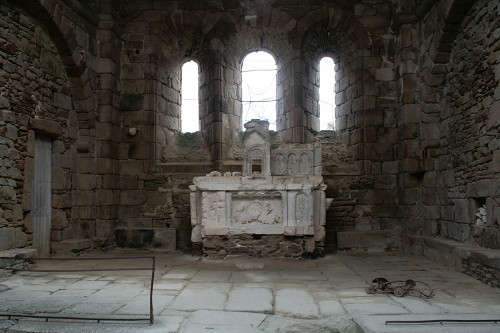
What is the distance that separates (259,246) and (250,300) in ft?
8.83

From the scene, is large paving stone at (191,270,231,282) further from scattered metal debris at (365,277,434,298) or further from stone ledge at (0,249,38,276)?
stone ledge at (0,249,38,276)

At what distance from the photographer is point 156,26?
875 centimetres

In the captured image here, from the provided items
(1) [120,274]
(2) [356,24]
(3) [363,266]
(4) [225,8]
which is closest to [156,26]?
(4) [225,8]

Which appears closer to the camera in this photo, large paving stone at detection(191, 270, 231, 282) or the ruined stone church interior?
large paving stone at detection(191, 270, 231, 282)

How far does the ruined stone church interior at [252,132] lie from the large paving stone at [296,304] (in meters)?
2.29

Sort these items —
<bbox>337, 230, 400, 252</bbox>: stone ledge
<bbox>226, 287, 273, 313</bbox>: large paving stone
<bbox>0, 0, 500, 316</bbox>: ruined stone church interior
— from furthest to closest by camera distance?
<bbox>337, 230, 400, 252</bbox>: stone ledge
<bbox>0, 0, 500, 316</bbox>: ruined stone church interior
<bbox>226, 287, 273, 313</bbox>: large paving stone

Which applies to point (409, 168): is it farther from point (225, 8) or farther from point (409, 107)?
point (225, 8)

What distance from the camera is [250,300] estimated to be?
4148mm

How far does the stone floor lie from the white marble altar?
65 cm

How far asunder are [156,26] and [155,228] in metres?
4.40

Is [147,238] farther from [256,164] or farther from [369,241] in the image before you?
[369,241]

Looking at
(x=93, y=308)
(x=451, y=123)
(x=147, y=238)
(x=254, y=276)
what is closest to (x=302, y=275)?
(x=254, y=276)

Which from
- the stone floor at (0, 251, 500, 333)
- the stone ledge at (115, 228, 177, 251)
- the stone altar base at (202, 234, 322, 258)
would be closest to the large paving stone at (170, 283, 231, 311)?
the stone floor at (0, 251, 500, 333)

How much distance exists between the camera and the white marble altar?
680 cm
